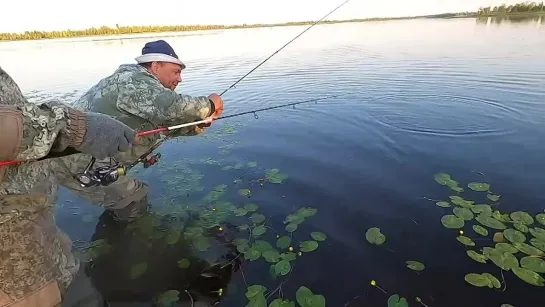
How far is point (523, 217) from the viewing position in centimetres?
412

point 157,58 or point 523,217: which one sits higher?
point 157,58

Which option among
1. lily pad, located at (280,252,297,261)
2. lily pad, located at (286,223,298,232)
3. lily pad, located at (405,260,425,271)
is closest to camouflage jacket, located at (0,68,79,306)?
lily pad, located at (280,252,297,261)

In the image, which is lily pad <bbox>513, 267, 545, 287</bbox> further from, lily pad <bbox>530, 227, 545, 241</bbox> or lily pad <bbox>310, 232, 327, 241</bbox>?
lily pad <bbox>310, 232, 327, 241</bbox>

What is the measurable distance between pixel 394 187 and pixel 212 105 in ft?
10.4

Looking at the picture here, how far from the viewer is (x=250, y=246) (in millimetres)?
4203

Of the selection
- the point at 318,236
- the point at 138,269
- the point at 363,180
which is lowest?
the point at 138,269

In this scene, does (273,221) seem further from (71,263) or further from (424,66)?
(424,66)

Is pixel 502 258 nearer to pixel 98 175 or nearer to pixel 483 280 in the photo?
pixel 483 280

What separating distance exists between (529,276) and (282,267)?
2.49 meters

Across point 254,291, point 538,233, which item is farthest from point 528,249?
point 254,291

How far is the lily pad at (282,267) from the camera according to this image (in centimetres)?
373

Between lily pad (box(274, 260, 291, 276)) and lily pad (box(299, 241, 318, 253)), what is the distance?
322mm

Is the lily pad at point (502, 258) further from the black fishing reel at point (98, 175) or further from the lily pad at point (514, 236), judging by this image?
the black fishing reel at point (98, 175)

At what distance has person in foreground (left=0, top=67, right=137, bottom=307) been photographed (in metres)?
1.97
